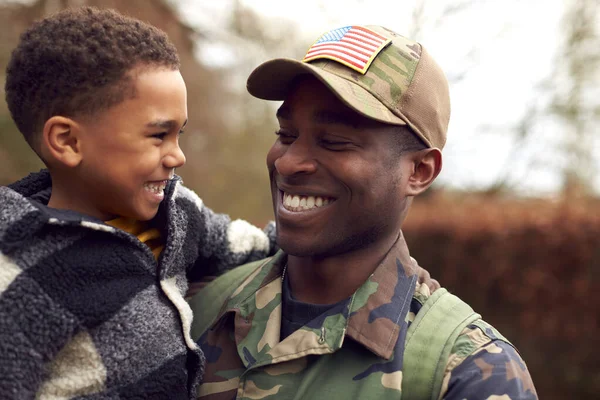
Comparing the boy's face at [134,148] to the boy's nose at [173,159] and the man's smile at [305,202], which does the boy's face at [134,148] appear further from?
the man's smile at [305,202]

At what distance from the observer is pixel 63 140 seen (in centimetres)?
206

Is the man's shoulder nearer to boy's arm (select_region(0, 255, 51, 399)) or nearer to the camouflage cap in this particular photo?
the camouflage cap

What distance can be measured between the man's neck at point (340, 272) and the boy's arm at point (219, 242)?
45 cm

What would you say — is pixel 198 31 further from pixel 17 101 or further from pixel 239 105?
pixel 17 101

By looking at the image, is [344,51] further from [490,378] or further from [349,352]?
[490,378]

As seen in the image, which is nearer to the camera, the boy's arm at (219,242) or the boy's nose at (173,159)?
the boy's nose at (173,159)

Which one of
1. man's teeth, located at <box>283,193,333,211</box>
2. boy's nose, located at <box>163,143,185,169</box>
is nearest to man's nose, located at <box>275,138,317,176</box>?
man's teeth, located at <box>283,193,333,211</box>

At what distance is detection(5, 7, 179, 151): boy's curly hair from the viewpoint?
79.4 inches

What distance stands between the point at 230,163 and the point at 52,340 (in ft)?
31.5

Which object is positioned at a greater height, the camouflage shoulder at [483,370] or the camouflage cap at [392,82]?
the camouflage cap at [392,82]

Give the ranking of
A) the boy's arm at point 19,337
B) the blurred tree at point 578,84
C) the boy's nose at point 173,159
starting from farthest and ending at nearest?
the blurred tree at point 578,84 < the boy's nose at point 173,159 < the boy's arm at point 19,337

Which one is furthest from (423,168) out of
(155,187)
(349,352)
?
(155,187)

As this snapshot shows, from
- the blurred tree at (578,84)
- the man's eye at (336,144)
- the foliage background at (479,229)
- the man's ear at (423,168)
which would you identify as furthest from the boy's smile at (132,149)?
the blurred tree at (578,84)

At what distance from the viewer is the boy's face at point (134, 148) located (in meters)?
2.04
